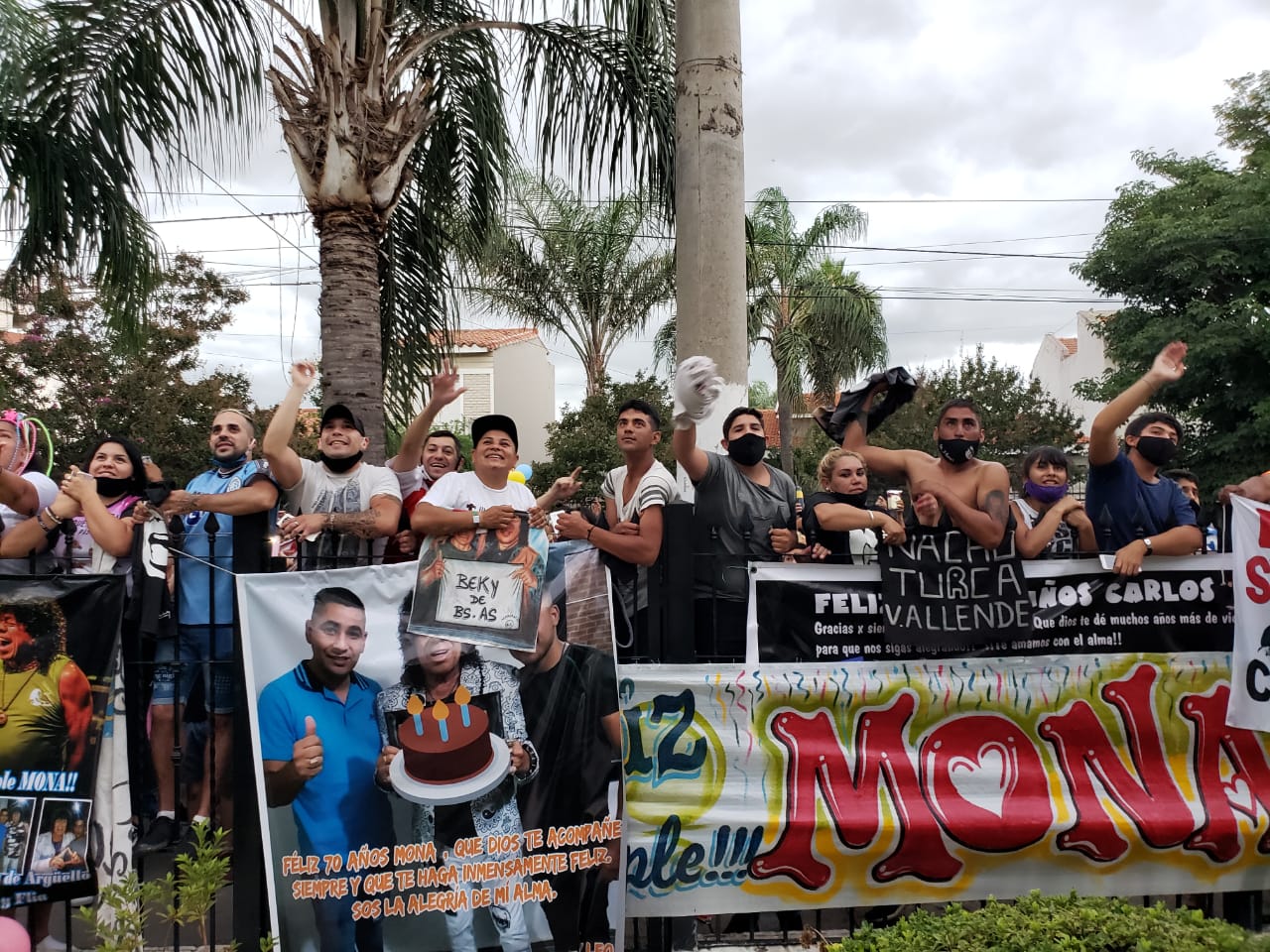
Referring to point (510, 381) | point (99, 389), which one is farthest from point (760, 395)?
point (99, 389)

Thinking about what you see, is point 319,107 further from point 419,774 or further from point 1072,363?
point 1072,363

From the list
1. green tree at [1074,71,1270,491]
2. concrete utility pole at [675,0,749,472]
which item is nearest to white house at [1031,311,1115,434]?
green tree at [1074,71,1270,491]

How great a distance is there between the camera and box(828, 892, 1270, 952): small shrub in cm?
252

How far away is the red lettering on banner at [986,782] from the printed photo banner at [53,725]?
3.34 m

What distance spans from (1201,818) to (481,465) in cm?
349

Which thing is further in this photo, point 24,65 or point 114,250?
point 114,250

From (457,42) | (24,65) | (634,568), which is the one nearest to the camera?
(634,568)

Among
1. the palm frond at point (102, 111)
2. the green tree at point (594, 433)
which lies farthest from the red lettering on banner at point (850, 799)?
the green tree at point (594, 433)

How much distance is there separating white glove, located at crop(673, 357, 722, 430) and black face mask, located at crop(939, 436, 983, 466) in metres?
1.19

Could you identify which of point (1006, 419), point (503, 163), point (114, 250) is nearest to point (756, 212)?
point (1006, 419)

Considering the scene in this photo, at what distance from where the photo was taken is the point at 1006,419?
2862cm

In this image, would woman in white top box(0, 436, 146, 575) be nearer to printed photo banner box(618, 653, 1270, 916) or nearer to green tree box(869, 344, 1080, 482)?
printed photo banner box(618, 653, 1270, 916)

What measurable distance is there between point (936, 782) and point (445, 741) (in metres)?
2.07

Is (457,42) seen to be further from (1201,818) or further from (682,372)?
(1201,818)
